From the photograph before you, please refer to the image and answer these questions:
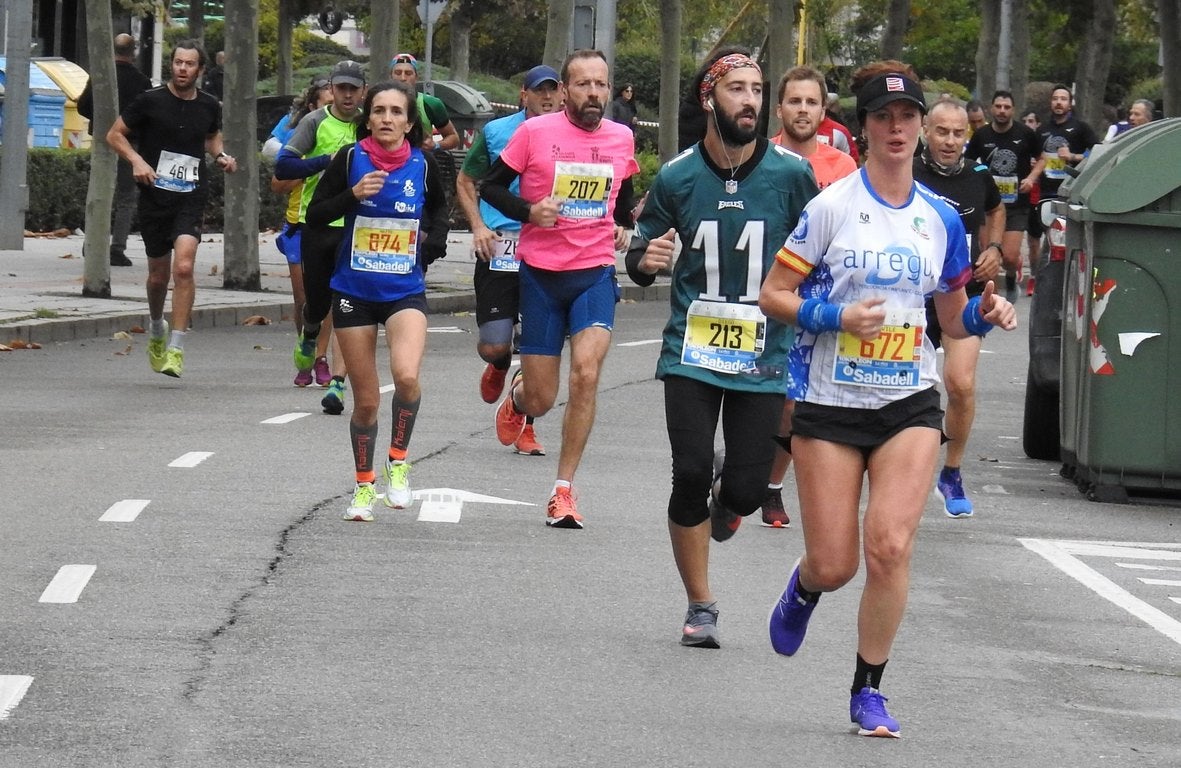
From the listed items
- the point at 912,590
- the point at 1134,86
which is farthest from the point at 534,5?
the point at 912,590

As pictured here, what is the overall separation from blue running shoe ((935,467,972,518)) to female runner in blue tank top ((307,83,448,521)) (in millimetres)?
2645

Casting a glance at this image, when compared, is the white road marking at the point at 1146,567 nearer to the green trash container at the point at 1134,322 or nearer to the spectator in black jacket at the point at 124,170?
the green trash container at the point at 1134,322

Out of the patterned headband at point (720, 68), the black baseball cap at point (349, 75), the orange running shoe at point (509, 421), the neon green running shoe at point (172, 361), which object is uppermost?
the black baseball cap at point (349, 75)

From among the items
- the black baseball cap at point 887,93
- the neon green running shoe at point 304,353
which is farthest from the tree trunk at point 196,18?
the black baseball cap at point 887,93

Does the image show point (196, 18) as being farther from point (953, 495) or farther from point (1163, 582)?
point (1163, 582)

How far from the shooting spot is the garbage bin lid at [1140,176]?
11.4 meters

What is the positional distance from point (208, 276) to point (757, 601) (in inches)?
633

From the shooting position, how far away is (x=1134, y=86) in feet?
227

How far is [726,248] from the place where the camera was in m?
7.48

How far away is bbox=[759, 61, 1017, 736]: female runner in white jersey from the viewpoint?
6164mm

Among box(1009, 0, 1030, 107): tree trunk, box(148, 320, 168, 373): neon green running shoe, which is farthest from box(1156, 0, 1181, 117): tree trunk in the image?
box(148, 320, 168, 373): neon green running shoe

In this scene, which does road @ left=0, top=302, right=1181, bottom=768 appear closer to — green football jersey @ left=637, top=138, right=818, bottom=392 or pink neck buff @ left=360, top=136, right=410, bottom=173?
green football jersey @ left=637, top=138, right=818, bottom=392

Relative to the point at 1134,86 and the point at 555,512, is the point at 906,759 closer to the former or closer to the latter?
the point at 555,512

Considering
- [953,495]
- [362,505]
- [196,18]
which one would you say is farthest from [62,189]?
[362,505]
